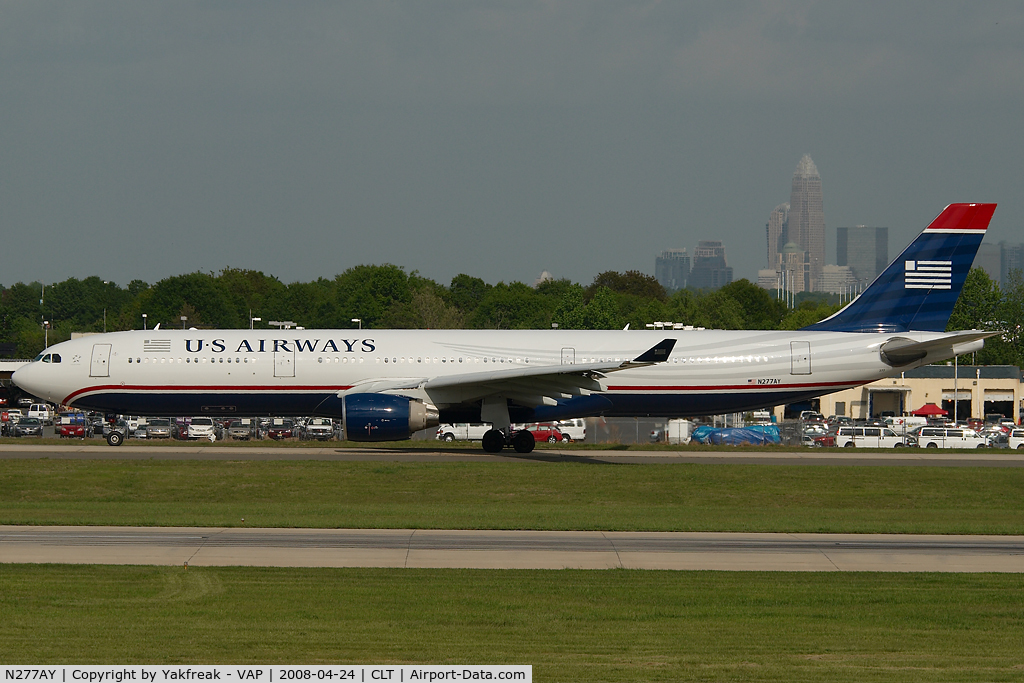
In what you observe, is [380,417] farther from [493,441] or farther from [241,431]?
[241,431]

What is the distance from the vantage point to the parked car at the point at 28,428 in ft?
202

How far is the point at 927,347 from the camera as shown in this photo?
36938 millimetres

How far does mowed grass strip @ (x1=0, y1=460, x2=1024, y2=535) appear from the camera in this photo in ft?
74.9

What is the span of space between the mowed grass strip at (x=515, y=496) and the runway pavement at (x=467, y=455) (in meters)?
2.66

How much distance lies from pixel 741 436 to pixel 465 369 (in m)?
17.4

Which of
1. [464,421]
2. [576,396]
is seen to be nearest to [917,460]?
[576,396]

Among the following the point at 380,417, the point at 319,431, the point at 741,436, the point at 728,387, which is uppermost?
the point at 728,387

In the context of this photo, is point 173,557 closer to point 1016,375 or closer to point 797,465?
point 797,465

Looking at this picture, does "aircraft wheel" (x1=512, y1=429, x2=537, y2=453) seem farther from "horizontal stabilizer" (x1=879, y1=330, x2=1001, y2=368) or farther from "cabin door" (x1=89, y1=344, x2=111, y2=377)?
"cabin door" (x1=89, y1=344, x2=111, y2=377)

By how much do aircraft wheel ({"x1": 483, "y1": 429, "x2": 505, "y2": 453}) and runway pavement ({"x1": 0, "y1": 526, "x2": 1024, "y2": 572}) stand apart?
52.4 ft

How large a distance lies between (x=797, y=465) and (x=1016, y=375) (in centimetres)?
7552

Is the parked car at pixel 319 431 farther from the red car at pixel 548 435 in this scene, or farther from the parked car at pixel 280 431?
the red car at pixel 548 435

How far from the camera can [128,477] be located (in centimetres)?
2838

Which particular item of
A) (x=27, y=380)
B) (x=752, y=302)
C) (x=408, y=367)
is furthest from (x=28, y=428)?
(x=752, y=302)
